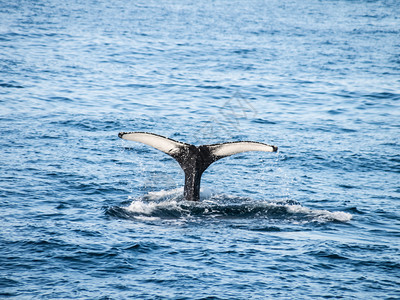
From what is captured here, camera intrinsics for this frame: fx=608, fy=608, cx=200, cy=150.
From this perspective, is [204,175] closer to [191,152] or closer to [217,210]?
[217,210]

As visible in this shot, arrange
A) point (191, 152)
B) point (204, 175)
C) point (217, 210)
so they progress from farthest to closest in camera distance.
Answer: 1. point (204, 175)
2. point (217, 210)
3. point (191, 152)

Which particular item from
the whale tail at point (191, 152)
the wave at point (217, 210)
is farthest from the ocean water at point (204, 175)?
the whale tail at point (191, 152)

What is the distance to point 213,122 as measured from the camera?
25.9m

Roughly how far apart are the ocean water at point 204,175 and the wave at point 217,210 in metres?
0.05

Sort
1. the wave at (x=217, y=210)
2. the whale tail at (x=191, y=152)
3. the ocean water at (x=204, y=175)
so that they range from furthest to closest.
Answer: the wave at (x=217, y=210), the whale tail at (x=191, y=152), the ocean water at (x=204, y=175)

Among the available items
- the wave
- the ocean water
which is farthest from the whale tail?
the ocean water

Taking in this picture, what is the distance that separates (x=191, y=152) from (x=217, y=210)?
1.59 meters

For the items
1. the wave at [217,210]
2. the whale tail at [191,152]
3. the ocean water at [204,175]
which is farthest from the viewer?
the wave at [217,210]

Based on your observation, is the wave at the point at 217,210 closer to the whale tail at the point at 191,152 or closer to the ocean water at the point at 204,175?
the ocean water at the point at 204,175

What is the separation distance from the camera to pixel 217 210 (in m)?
15.0

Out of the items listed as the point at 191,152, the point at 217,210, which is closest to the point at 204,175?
the point at 217,210

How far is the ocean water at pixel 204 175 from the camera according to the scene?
1197 cm

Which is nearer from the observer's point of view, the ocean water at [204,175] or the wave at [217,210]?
the ocean water at [204,175]

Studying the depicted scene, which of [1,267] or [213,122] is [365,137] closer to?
[213,122]
